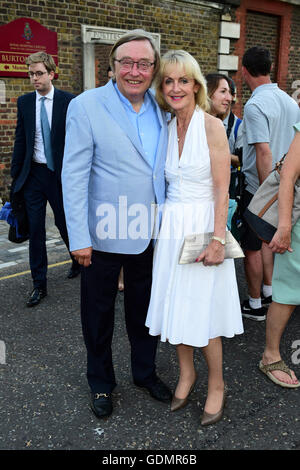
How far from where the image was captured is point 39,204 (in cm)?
425

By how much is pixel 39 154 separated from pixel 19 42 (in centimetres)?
432

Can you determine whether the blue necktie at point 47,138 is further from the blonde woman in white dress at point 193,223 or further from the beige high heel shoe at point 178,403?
the beige high heel shoe at point 178,403

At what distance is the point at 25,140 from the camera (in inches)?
166

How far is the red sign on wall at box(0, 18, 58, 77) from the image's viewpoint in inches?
291

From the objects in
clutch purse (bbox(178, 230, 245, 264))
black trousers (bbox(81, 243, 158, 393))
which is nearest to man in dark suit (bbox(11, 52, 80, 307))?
black trousers (bbox(81, 243, 158, 393))

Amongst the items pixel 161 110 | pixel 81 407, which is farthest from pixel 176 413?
pixel 161 110

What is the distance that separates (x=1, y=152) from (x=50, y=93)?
402 cm

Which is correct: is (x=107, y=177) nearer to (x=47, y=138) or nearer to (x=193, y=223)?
(x=193, y=223)

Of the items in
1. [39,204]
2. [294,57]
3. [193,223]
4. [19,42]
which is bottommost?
[39,204]

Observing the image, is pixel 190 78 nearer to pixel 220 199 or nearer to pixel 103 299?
pixel 220 199

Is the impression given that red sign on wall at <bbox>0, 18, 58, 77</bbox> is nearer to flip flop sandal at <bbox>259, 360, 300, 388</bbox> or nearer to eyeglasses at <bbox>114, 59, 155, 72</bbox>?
eyeglasses at <bbox>114, 59, 155, 72</bbox>
